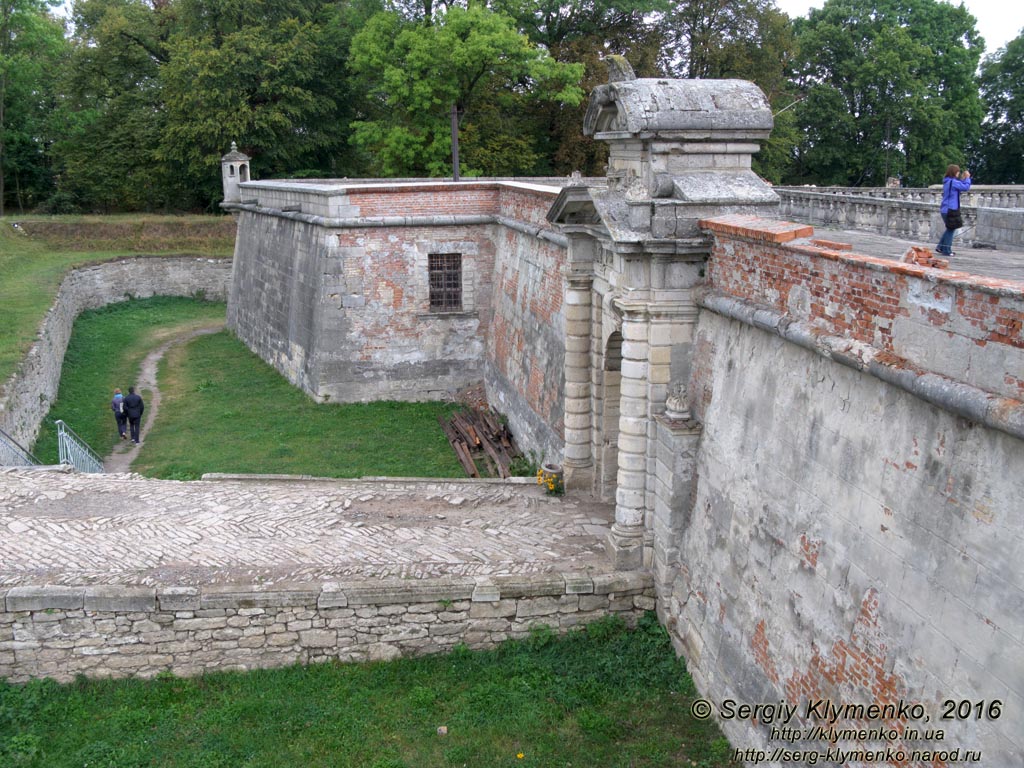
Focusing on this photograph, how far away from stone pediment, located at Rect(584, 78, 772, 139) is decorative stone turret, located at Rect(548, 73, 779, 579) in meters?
0.01

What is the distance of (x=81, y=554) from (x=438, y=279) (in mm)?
11471

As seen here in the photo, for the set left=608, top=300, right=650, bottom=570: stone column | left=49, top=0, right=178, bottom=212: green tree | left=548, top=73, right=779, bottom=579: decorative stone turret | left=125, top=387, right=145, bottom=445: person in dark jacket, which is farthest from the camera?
left=49, top=0, right=178, bottom=212: green tree

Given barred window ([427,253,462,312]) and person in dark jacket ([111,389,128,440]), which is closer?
person in dark jacket ([111,389,128,440])

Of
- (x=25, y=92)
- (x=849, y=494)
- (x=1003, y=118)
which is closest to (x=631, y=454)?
(x=849, y=494)

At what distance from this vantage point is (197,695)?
9.41m

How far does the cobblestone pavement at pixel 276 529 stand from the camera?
1023 cm

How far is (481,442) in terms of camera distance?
17.4 metres

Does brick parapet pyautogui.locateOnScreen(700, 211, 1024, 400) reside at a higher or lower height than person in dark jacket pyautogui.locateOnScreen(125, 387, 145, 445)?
higher

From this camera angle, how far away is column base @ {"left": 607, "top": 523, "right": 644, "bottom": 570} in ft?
33.4

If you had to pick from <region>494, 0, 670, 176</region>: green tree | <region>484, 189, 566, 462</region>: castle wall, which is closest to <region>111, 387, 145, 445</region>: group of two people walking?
<region>484, 189, 566, 462</region>: castle wall

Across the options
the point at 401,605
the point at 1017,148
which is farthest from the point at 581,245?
the point at 1017,148

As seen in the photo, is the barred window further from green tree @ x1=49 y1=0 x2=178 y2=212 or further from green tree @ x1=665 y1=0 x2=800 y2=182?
green tree @ x1=49 y1=0 x2=178 y2=212

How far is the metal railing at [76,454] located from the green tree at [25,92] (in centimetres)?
2807

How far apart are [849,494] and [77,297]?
2847 centimetres
